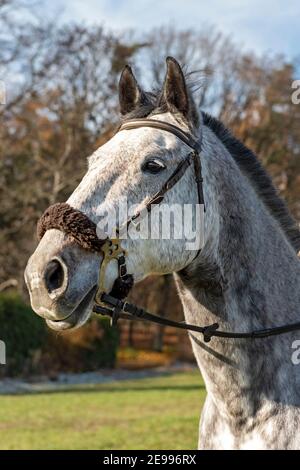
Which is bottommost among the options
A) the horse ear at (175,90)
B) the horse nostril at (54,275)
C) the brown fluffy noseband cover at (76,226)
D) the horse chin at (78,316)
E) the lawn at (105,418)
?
the lawn at (105,418)

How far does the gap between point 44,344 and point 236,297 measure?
20604 millimetres

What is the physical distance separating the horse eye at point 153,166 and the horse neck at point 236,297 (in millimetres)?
289

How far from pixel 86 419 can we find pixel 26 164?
18.4 metres

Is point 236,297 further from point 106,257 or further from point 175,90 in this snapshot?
point 175,90

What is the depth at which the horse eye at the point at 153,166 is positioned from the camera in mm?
3154

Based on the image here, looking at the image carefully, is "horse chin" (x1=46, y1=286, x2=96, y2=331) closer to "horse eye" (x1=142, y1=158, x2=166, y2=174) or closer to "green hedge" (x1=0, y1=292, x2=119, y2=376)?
"horse eye" (x1=142, y1=158, x2=166, y2=174)

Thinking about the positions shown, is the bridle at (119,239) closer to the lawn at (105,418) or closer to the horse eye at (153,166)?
the horse eye at (153,166)

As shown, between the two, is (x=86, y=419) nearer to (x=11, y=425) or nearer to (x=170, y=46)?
(x=11, y=425)

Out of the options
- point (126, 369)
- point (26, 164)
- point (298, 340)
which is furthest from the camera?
point (26, 164)

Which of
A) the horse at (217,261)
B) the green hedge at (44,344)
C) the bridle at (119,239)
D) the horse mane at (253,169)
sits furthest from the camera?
the green hedge at (44,344)

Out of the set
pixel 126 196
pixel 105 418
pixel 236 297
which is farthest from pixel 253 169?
pixel 105 418

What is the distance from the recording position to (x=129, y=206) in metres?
3.08

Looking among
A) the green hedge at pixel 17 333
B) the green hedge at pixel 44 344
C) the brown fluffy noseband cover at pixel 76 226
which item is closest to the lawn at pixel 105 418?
the green hedge at pixel 17 333
